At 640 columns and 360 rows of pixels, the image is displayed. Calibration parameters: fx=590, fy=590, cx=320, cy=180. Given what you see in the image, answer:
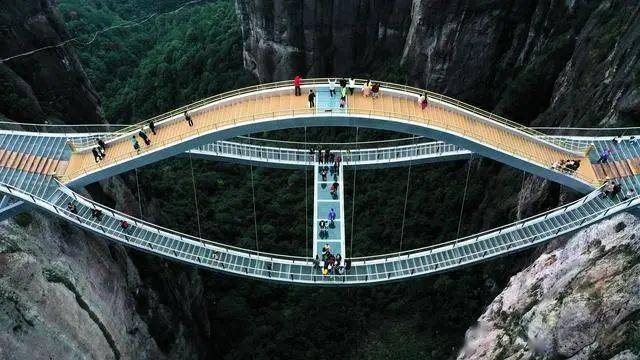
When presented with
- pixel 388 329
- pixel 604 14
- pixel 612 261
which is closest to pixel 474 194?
pixel 388 329

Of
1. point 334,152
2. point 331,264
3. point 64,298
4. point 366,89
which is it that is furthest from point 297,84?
point 64,298

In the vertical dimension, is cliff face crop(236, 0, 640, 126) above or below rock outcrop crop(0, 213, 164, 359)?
above

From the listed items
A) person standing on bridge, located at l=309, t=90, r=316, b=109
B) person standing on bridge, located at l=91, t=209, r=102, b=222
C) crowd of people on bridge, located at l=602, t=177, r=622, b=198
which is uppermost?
person standing on bridge, located at l=309, t=90, r=316, b=109

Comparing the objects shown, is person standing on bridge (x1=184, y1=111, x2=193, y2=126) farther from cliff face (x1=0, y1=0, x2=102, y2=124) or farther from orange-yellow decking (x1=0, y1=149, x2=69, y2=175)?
cliff face (x1=0, y1=0, x2=102, y2=124)

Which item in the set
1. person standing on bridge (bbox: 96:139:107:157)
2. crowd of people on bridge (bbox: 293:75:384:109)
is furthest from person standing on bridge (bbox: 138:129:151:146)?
crowd of people on bridge (bbox: 293:75:384:109)

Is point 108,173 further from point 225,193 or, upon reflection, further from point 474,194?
point 474,194

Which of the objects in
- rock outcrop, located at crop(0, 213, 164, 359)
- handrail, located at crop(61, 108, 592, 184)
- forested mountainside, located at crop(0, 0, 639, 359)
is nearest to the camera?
rock outcrop, located at crop(0, 213, 164, 359)

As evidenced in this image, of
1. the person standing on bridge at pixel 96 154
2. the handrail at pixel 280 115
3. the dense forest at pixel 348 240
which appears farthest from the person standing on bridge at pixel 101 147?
the dense forest at pixel 348 240
